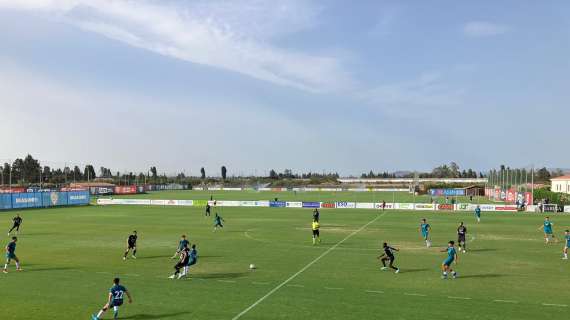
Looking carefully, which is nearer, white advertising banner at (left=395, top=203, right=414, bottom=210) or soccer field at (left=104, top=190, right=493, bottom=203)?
white advertising banner at (left=395, top=203, right=414, bottom=210)

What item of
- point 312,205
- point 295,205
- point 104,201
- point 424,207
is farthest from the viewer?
point 104,201

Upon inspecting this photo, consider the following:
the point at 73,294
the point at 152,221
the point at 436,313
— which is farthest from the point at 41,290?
the point at 152,221

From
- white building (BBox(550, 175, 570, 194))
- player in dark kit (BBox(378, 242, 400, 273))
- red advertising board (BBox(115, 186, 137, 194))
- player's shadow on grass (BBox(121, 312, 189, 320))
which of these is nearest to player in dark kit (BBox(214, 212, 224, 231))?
player in dark kit (BBox(378, 242, 400, 273))

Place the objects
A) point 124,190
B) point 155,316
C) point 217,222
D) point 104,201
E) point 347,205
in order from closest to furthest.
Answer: point 155,316 → point 217,222 → point 347,205 → point 104,201 → point 124,190

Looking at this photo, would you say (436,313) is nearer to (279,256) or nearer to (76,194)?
(279,256)

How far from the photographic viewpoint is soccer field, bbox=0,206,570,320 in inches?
675

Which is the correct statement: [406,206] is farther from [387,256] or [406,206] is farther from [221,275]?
[221,275]

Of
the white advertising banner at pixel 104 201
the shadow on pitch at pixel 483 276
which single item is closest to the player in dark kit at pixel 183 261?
the shadow on pitch at pixel 483 276

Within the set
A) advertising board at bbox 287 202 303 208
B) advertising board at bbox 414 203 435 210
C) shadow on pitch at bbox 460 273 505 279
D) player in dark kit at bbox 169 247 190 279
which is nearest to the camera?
player in dark kit at bbox 169 247 190 279

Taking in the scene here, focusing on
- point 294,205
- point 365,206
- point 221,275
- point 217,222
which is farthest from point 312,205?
point 221,275

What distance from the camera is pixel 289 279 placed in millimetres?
22453

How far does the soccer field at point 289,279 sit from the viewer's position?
56.3 ft

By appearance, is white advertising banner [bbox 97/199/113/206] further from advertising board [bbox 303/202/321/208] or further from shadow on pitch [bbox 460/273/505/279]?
shadow on pitch [bbox 460/273/505/279]

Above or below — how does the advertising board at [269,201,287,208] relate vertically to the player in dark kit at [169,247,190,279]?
below
